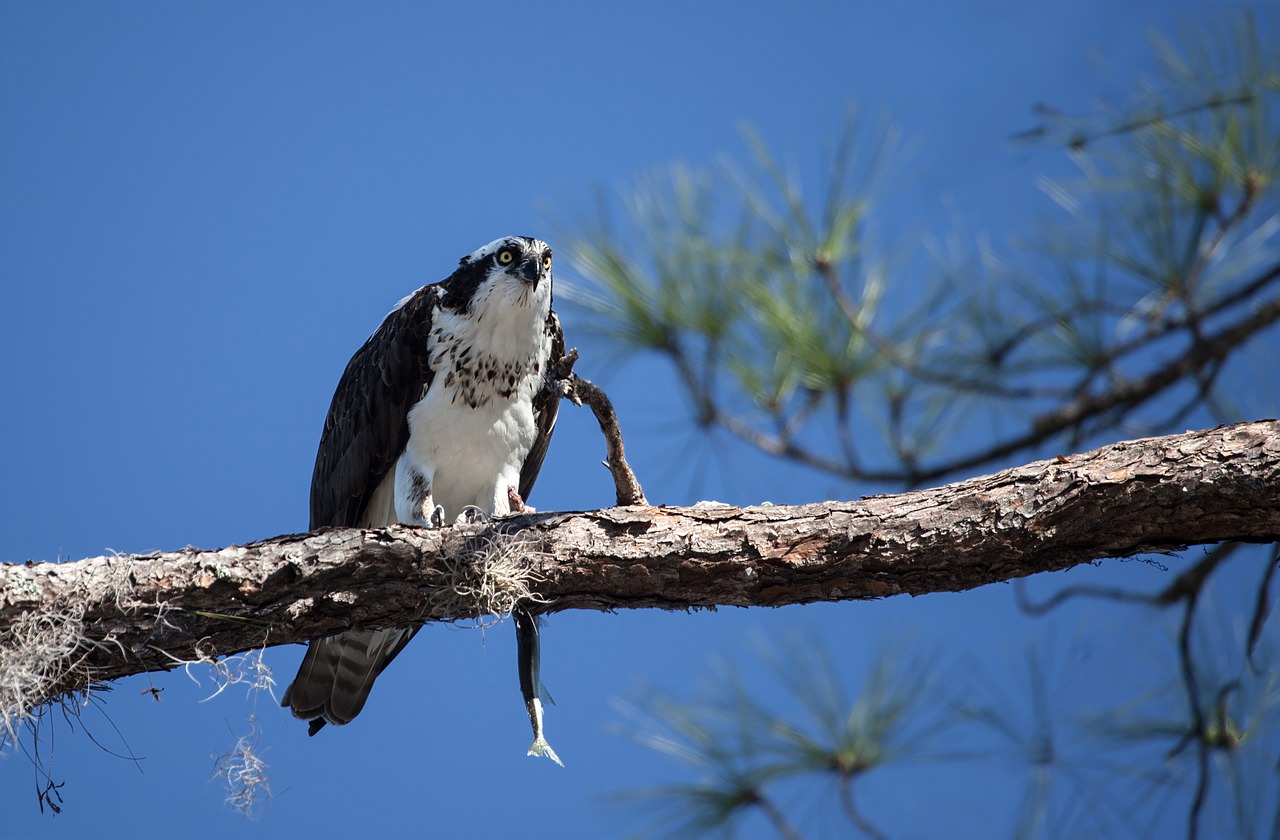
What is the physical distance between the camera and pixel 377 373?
12.1 ft

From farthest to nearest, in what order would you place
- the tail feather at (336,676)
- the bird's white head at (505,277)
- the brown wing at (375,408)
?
the brown wing at (375,408) → the bird's white head at (505,277) → the tail feather at (336,676)

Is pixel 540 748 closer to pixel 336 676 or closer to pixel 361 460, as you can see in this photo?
pixel 336 676

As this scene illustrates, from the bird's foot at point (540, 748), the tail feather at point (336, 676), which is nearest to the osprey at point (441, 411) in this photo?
the tail feather at point (336, 676)

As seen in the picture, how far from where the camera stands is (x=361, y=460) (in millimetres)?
3705

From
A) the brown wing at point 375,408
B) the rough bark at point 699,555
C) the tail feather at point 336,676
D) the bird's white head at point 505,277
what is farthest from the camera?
the brown wing at point 375,408

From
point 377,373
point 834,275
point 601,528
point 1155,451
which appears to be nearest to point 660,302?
point 834,275

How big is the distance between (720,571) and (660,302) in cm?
136

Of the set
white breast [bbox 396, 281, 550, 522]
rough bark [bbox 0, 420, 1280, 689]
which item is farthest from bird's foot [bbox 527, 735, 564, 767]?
white breast [bbox 396, 281, 550, 522]

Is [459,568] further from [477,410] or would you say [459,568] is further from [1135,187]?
[1135,187]

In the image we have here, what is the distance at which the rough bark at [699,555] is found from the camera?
248cm

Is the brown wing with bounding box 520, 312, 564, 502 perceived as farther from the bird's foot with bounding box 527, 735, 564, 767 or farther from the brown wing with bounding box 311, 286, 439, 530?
the bird's foot with bounding box 527, 735, 564, 767

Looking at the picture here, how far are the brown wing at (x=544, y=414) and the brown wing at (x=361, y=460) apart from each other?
350 mm

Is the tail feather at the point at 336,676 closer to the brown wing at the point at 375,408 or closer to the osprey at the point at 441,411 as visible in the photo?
the osprey at the point at 441,411

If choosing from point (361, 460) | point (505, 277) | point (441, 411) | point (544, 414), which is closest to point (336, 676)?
point (361, 460)
